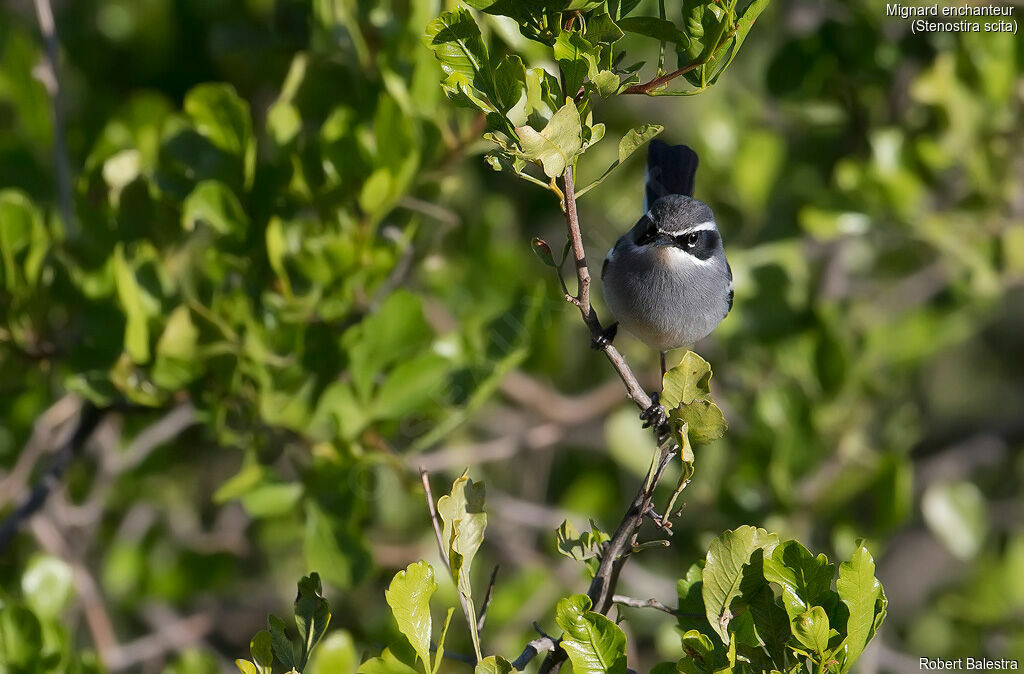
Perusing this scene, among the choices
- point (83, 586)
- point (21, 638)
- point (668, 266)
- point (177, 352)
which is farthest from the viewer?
point (83, 586)

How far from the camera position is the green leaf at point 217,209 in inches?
104

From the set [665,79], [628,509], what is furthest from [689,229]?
[628,509]

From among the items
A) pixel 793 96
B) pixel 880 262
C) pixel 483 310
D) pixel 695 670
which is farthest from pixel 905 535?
pixel 695 670

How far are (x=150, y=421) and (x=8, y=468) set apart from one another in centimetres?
58

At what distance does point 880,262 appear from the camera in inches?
187

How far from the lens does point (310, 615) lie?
6.01 feet

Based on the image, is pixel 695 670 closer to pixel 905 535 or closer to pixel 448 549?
pixel 448 549

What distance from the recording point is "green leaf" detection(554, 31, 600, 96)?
162cm

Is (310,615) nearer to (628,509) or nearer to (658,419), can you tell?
(628,509)

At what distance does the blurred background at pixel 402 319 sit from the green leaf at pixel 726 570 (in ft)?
2.62

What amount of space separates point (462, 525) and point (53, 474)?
1767 millimetres

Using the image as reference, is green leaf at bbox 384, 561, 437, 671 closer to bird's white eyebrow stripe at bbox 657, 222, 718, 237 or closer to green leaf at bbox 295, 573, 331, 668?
green leaf at bbox 295, 573, 331, 668

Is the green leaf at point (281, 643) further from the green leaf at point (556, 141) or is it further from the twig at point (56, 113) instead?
the twig at point (56, 113)

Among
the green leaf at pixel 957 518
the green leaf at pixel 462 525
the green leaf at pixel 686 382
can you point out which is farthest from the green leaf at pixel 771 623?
the green leaf at pixel 957 518
